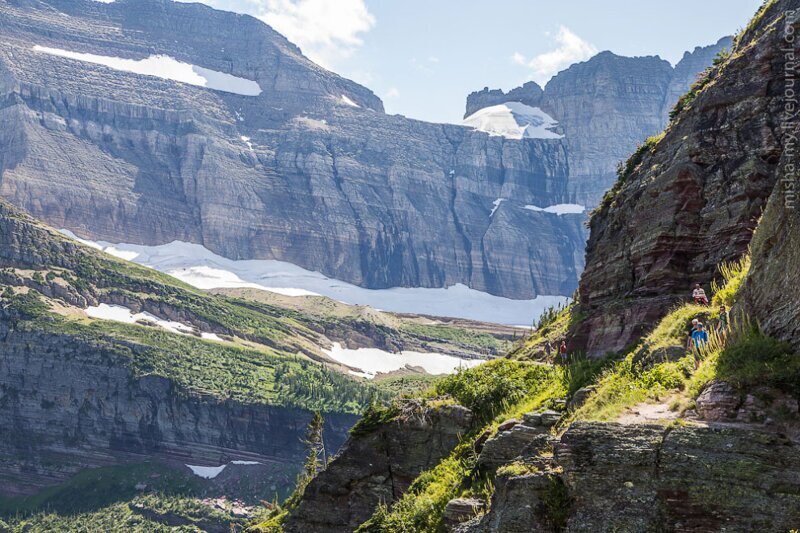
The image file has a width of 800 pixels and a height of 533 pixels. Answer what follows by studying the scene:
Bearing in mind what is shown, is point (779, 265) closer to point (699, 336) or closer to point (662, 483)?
point (699, 336)

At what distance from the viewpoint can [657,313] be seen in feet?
96.2

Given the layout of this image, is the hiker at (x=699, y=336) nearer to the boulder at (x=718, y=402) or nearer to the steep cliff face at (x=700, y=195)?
the boulder at (x=718, y=402)

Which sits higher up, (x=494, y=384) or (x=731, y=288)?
(x=731, y=288)

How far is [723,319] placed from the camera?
67.1 ft

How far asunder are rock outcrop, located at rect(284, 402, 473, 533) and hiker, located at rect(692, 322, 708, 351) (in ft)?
43.2

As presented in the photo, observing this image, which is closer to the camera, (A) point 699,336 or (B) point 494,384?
(A) point 699,336

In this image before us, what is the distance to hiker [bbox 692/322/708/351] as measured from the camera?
1977 centimetres

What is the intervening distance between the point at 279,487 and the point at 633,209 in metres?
177

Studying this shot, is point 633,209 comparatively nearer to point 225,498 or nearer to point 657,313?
point 657,313

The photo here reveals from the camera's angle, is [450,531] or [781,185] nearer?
[781,185]

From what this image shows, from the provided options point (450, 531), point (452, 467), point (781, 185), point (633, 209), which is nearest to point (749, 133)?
point (633, 209)

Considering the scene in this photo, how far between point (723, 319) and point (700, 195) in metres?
11.0

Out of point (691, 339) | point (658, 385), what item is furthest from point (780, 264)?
point (691, 339)

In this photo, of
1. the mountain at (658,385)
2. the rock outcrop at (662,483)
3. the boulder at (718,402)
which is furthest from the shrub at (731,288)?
the rock outcrop at (662,483)
